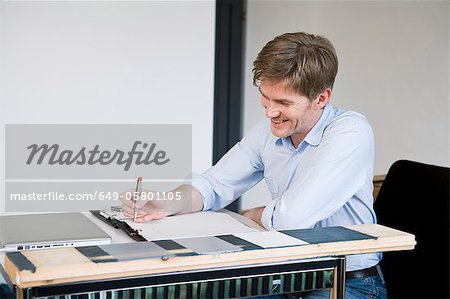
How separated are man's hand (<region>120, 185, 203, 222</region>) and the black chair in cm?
60

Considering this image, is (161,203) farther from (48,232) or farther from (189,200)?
(48,232)

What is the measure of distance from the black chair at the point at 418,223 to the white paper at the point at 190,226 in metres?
0.54

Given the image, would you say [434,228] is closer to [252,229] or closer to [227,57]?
[252,229]

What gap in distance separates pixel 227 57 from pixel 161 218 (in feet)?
9.36

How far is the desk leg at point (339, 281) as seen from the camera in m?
1.58

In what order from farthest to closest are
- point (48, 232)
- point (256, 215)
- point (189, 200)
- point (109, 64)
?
point (109, 64) → point (189, 200) → point (256, 215) → point (48, 232)

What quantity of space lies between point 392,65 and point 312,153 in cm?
240

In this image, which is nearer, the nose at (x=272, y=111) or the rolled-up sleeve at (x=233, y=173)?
the nose at (x=272, y=111)

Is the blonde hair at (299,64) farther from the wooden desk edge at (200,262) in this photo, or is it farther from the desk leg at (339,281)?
the desk leg at (339,281)

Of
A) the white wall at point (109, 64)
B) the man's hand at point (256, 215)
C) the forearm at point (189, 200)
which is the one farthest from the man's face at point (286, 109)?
the white wall at point (109, 64)

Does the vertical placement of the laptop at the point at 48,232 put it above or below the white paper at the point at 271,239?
below

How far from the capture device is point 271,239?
1.56 metres
